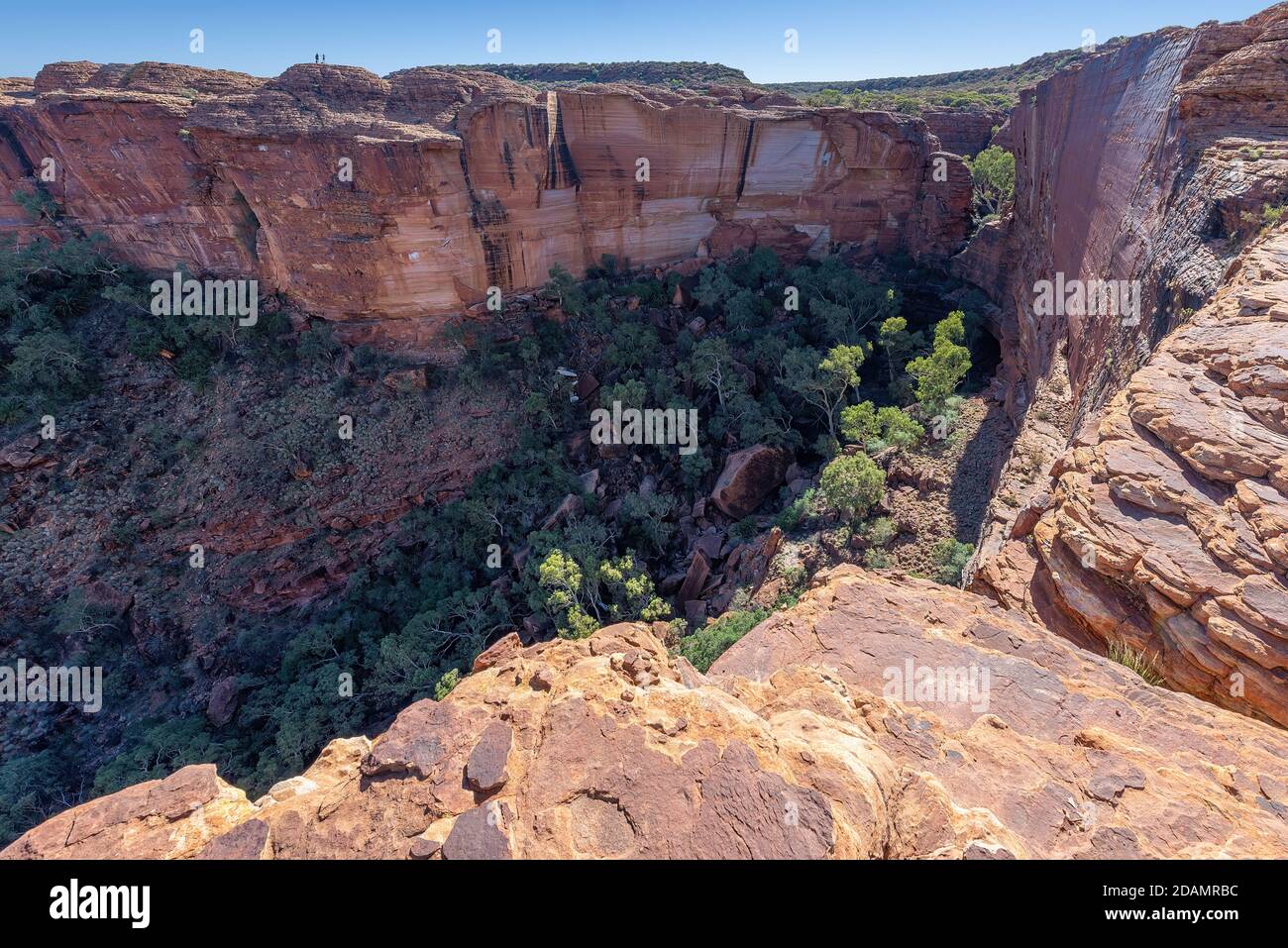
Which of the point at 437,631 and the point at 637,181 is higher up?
the point at 637,181

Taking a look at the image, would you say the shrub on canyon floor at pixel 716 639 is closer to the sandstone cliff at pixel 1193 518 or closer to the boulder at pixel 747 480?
the boulder at pixel 747 480

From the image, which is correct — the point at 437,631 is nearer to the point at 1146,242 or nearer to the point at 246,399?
the point at 246,399

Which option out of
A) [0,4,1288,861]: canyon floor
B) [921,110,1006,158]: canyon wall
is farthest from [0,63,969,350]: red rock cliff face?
[921,110,1006,158]: canyon wall

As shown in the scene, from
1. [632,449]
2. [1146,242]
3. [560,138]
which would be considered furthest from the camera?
[560,138]

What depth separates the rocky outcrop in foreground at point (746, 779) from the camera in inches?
185

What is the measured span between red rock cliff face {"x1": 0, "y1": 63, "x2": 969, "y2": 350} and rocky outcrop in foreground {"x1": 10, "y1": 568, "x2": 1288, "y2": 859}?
2389 centimetres

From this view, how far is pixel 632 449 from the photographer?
24609 mm

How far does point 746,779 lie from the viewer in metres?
4.90

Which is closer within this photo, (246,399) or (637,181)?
(246,399)

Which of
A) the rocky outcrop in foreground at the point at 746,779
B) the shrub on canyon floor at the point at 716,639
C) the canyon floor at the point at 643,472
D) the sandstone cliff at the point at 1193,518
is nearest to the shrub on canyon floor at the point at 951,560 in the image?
the canyon floor at the point at 643,472

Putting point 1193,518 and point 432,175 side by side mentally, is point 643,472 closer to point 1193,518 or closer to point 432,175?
point 432,175
